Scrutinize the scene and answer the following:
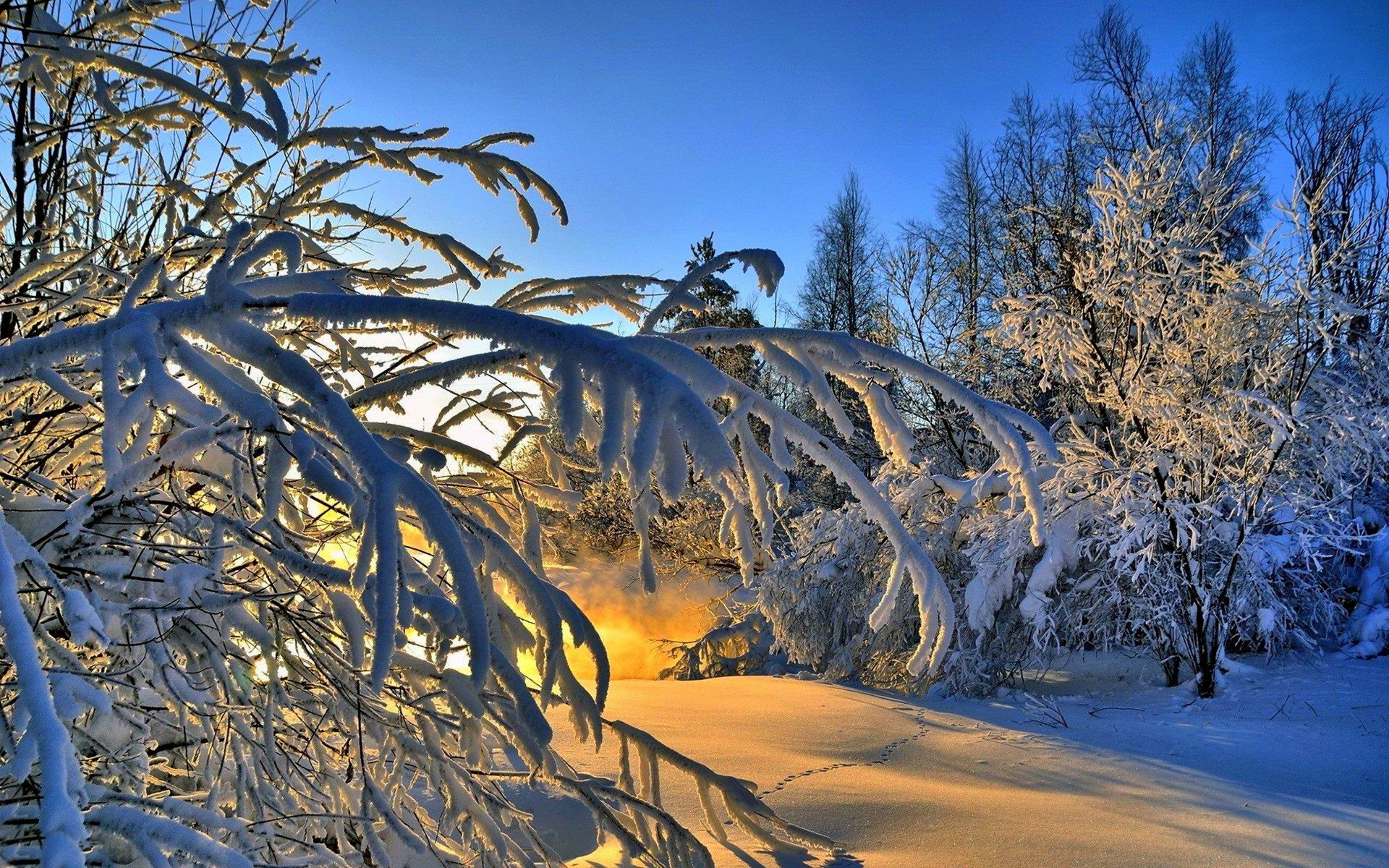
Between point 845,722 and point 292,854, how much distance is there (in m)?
3.72

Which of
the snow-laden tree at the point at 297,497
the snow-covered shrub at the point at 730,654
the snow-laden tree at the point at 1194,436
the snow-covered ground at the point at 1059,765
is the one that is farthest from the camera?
the snow-covered shrub at the point at 730,654

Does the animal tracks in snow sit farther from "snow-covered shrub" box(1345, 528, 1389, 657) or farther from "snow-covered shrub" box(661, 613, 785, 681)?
"snow-covered shrub" box(1345, 528, 1389, 657)

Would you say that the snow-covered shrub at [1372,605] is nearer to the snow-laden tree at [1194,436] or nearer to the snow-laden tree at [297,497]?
the snow-laden tree at [1194,436]

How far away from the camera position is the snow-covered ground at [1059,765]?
257cm

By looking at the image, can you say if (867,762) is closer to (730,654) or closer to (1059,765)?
(1059,765)

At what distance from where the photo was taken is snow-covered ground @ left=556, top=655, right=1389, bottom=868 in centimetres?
257

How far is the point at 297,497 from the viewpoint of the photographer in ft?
6.31

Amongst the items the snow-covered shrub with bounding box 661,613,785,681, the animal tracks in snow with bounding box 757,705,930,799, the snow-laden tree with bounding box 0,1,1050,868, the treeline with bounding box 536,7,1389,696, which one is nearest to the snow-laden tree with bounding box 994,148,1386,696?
the treeline with bounding box 536,7,1389,696

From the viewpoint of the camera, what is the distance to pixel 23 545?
98 centimetres

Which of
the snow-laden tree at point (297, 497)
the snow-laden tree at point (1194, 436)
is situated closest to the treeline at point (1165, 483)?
the snow-laden tree at point (1194, 436)

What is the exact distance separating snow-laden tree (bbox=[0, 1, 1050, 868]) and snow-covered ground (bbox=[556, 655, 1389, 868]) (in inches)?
26.5

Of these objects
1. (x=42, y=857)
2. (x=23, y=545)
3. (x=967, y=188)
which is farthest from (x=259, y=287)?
(x=967, y=188)

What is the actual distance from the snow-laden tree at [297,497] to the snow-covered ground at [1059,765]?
0.67m

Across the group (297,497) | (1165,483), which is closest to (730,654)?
(1165,483)
